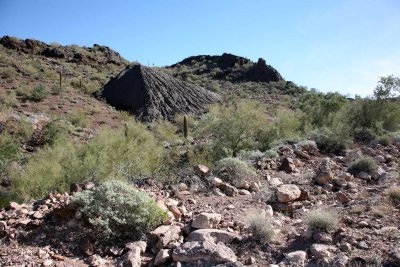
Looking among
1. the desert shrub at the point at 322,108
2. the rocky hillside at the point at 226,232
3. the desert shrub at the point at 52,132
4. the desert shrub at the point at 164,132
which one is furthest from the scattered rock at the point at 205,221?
the desert shrub at the point at 164,132

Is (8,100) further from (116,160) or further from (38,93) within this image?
(116,160)

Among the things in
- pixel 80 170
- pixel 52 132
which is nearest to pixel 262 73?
pixel 52 132

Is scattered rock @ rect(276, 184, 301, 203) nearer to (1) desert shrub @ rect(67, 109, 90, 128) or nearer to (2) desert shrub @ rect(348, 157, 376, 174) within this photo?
(2) desert shrub @ rect(348, 157, 376, 174)

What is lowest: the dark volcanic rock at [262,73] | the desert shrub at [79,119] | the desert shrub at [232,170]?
the desert shrub at [232,170]

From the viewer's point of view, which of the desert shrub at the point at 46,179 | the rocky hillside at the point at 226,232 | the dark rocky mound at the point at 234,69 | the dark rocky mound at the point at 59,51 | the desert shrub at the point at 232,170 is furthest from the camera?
the dark rocky mound at the point at 234,69

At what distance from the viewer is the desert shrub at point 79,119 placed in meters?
24.3

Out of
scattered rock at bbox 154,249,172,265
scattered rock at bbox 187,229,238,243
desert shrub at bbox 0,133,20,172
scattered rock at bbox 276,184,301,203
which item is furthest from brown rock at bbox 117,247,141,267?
desert shrub at bbox 0,133,20,172

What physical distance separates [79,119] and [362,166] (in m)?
18.8

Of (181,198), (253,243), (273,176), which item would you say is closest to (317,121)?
(273,176)

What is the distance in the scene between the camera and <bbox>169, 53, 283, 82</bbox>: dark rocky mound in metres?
50.7

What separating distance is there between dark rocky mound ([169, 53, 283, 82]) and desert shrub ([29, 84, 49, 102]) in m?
27.7

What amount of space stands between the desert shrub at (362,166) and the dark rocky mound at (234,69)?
133 feet

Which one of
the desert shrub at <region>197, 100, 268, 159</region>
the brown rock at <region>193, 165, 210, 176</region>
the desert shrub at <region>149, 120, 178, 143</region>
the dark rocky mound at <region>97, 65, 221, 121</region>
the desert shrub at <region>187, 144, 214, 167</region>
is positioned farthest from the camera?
the dark rocky mound at <region>97, 65, 221, 121</region>

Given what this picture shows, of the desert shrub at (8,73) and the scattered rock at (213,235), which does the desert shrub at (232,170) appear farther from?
the desert shrub at (8,73)
